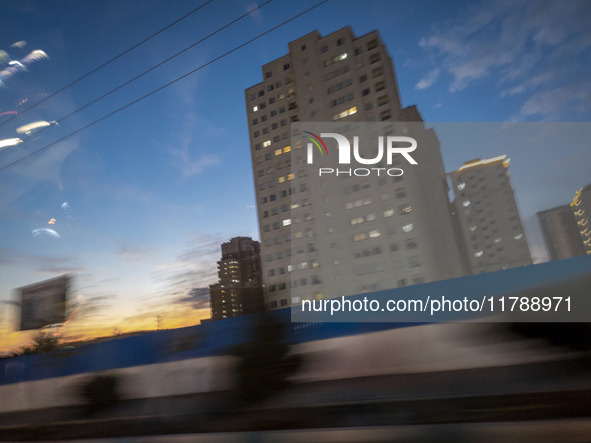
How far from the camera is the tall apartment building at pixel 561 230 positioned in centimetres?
1836

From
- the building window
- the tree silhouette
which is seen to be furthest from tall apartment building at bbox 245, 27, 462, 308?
the tree silhouette

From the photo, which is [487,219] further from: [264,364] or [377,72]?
[264,364]

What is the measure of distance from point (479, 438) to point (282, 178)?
185 ft

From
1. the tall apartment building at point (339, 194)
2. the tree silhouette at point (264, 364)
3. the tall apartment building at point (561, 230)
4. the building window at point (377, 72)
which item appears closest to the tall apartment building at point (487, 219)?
the tall apartment building at point (339, 194)

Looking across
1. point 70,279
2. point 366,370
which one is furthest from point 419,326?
point 70,279

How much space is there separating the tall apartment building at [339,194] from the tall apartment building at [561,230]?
1128cm

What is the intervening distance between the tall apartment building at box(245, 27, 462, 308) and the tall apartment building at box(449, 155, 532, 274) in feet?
52.6

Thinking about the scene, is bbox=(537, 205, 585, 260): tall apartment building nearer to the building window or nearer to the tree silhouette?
the tree silhouette

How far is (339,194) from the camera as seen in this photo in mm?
38375

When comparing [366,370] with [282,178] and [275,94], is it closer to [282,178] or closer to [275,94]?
[282,178]

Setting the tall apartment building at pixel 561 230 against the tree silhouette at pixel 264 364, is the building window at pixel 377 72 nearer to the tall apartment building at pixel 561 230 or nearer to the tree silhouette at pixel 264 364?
the tall apartment building at pixel 561 230

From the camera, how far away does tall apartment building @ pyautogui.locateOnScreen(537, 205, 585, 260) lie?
18.4 m

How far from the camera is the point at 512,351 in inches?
135

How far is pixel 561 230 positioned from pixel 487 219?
52887 mm
